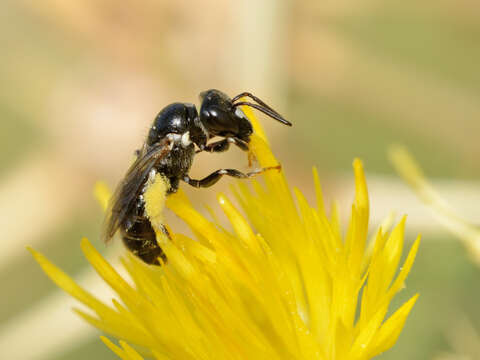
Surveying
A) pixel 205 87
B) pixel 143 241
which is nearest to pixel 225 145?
pixel 143 241

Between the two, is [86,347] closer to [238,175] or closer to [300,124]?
[238,175]

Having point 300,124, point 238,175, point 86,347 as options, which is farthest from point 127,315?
point 300,124

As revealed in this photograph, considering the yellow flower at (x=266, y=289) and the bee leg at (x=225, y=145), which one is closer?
the yellow flower at (x=266, y=289)

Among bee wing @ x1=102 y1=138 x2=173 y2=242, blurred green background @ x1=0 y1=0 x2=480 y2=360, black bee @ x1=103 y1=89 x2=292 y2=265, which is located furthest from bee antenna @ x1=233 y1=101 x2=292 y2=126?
blurred green background @ x1=0 y1=0 x2=480 y2=360

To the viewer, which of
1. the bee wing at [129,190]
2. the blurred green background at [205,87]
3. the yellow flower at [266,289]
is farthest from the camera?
the blurred green background at [205,87]

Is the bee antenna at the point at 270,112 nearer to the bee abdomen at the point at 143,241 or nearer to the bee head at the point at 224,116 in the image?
the bee head at the point at 224,116

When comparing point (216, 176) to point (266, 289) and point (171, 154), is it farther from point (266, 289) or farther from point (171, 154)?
point (266, 289)

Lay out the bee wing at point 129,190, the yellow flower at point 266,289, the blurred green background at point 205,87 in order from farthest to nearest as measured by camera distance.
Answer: the blurred green background at point 205,87 < the bee wing at point 129,190 < the yellow flower at point 266,289

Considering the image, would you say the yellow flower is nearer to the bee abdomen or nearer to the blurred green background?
the bee abdomen

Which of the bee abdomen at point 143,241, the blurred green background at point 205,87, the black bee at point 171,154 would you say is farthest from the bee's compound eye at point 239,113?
the blurred green background at point 205,87
